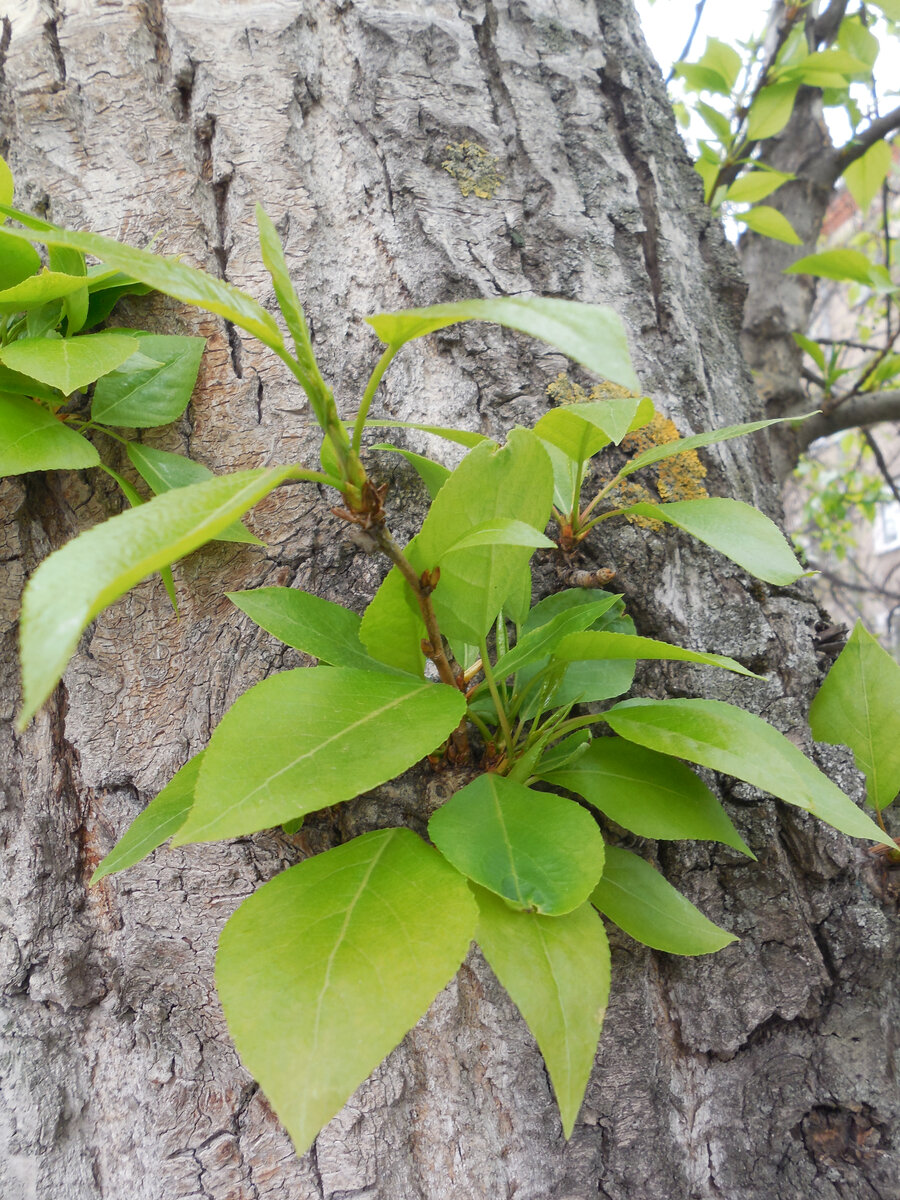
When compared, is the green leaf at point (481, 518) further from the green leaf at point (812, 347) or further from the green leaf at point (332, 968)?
the green leaf at point (812, 347)

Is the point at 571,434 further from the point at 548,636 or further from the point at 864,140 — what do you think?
the point at 864,140

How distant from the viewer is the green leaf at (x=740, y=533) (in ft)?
2.29

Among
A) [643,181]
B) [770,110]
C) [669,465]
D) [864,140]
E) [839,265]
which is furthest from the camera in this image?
[864,140]

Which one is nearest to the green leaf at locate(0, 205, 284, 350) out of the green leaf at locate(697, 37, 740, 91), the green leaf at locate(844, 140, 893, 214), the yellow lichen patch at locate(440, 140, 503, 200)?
the yellow lichen patch at locate(440, 140, 503, 200)

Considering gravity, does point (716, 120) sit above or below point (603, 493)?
above

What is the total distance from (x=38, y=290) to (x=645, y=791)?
Answer: 0.79 meters

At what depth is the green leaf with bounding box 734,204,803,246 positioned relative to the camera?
68.1 inches

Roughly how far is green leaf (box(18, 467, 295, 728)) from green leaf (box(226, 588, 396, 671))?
231 millimetres

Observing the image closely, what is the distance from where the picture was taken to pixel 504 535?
56 cm

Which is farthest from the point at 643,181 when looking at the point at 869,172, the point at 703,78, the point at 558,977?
the point at 869,172

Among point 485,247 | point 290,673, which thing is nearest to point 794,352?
point 485,247

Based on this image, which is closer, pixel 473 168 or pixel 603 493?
pixel 603 493

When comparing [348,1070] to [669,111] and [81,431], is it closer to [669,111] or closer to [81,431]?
[81,431]

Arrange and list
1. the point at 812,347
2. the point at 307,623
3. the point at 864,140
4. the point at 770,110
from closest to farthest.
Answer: the point at 307,623 → the point at 770,110 → the point at 812,347 → the point at 864,140
